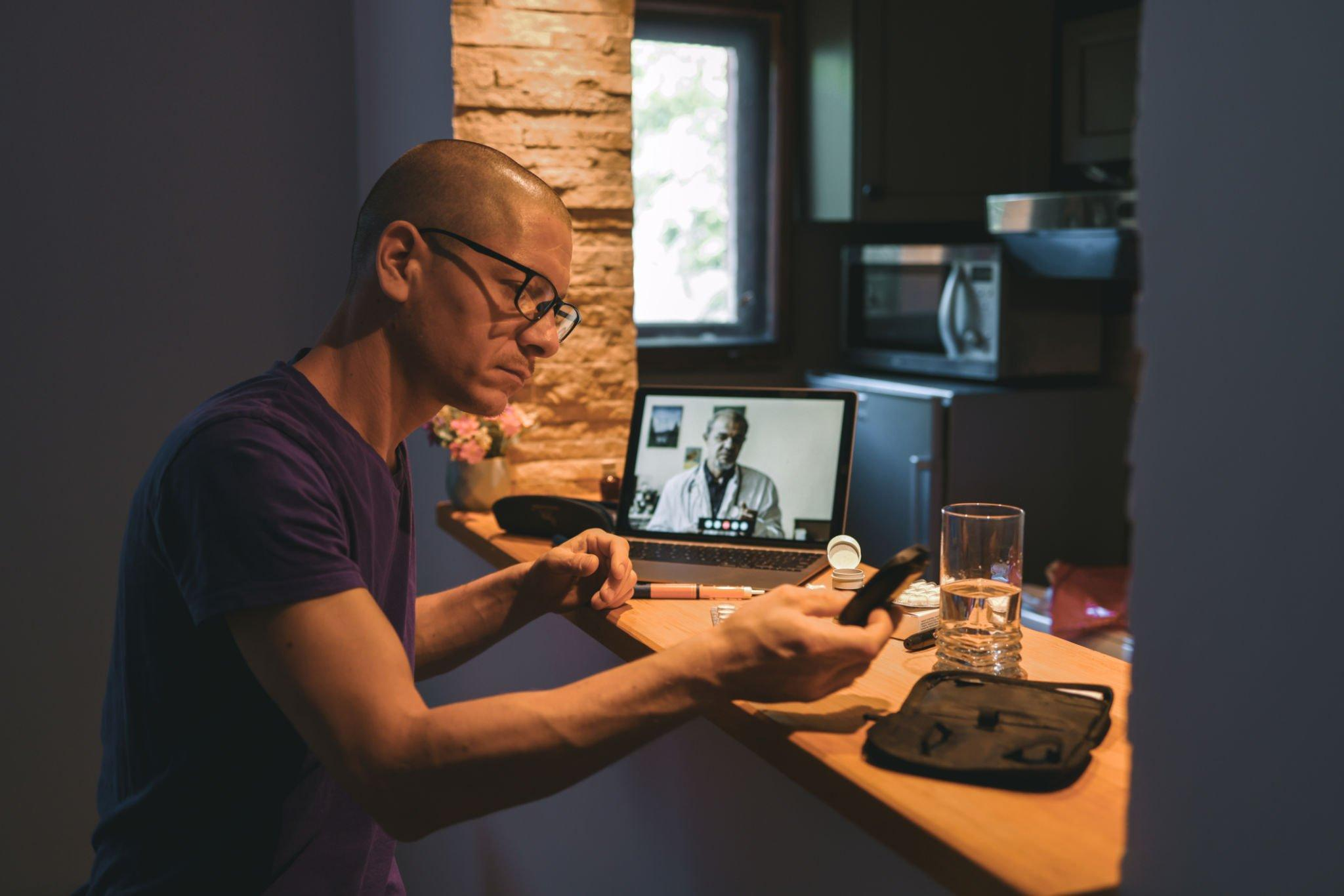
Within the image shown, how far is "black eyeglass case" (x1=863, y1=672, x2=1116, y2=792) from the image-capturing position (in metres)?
0.88

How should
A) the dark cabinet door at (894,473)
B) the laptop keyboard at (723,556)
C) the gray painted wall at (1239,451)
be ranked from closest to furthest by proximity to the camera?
the gray painted wall at (1239,451)
the laptop keyboard at (723,556)
the dark cabinet door at (894,473)

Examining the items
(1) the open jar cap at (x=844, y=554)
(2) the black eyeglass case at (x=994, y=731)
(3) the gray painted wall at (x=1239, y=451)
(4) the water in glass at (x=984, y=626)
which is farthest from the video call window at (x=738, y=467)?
(3) the gray painted wall at (x=1239, y=451)

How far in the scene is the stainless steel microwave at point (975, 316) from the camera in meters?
3.30

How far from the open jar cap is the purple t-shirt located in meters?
0.62

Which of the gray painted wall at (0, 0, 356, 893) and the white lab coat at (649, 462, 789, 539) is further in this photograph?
the gray painted wall at (0, 0, 356, 893)

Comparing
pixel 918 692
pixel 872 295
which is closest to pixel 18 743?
pixel 918 692

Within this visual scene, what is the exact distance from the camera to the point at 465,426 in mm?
2107

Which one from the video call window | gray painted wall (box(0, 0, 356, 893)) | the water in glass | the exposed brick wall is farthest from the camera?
gray painted wall (box(0, 0, 356, 893))

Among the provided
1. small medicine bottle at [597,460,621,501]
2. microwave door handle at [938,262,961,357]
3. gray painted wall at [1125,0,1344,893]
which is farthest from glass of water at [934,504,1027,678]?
microwave door handle at [938,262,961,357]

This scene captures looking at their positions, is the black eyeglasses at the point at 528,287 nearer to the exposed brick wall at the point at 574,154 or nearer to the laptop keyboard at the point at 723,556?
the laptop keyboard at the point at 723,556

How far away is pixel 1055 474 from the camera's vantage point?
10.9 ft

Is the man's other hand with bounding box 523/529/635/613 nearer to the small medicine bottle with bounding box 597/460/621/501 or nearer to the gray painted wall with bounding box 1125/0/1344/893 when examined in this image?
the small medicine bottle with bounding box 597/460/621/501

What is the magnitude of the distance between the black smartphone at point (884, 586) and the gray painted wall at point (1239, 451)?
31cm

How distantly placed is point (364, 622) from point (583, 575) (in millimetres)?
514
